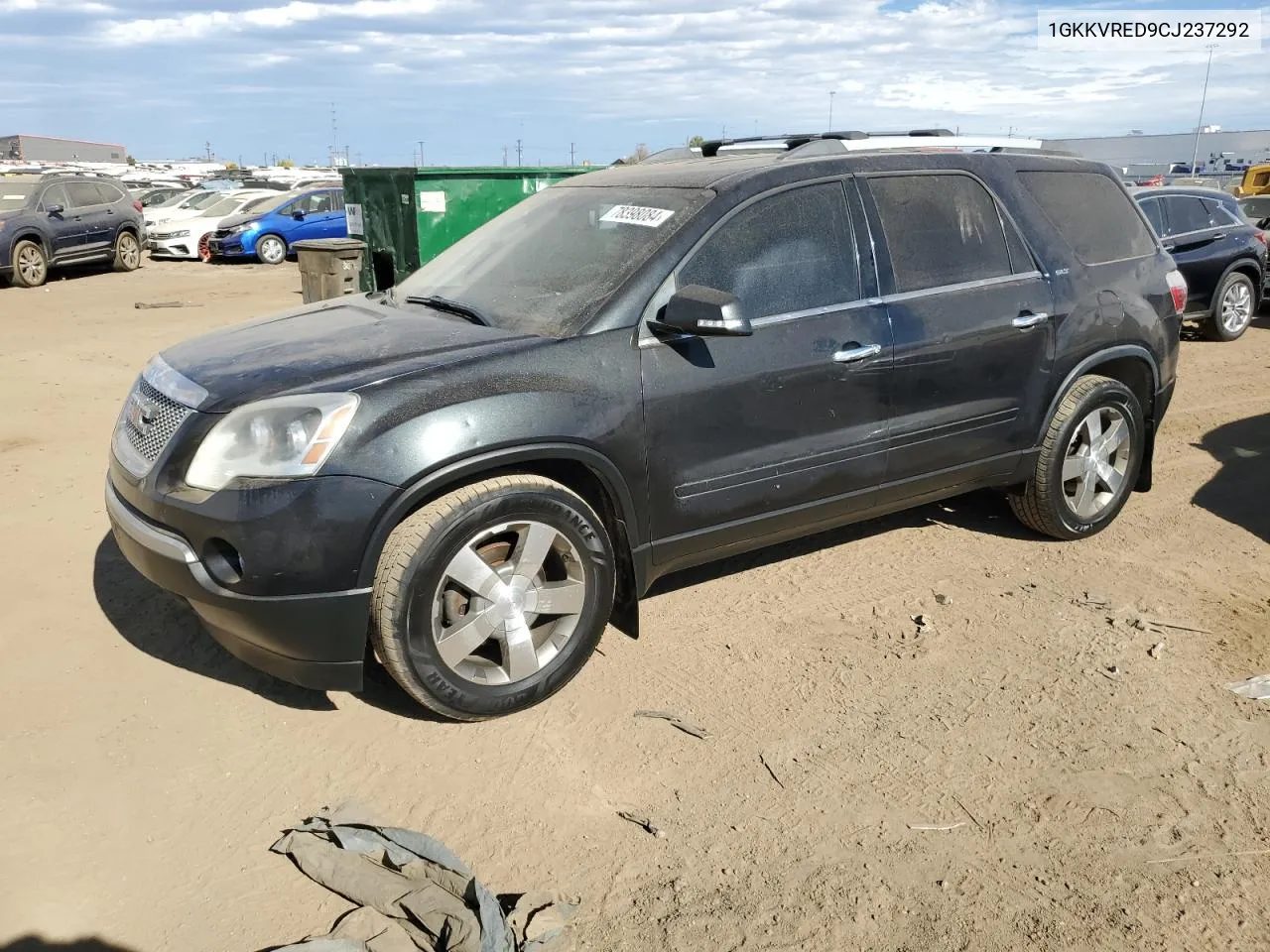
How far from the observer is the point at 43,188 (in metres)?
17.5

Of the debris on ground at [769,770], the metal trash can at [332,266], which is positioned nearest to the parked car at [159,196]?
the metal trash can at [332,266]

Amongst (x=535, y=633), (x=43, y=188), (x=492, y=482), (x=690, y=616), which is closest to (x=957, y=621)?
(x=690, y=616)

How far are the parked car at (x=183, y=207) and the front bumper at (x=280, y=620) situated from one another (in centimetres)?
2193

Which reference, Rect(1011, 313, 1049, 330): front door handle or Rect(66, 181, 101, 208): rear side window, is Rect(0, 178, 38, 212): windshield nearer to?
Rect(66, 181, 101, 208): rear side window

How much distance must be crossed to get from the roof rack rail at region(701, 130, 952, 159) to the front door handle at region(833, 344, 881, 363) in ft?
3.17

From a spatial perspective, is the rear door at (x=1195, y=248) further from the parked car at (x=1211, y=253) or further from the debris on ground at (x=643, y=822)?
the debris on ground at (x=643, y=822)

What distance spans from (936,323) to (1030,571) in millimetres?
1325

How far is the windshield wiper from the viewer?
12.7 feet

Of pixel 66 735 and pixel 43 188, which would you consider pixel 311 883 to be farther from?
pixel 43 188

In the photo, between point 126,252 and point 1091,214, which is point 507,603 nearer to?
point 1091,214

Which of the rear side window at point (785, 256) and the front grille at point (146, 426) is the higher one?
the rear side window at point (785, 256)

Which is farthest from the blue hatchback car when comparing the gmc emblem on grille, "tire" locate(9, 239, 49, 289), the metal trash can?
the gmc emblem on grille

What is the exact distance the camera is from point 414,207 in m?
9.74

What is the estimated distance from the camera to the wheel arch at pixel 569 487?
3199 mm
